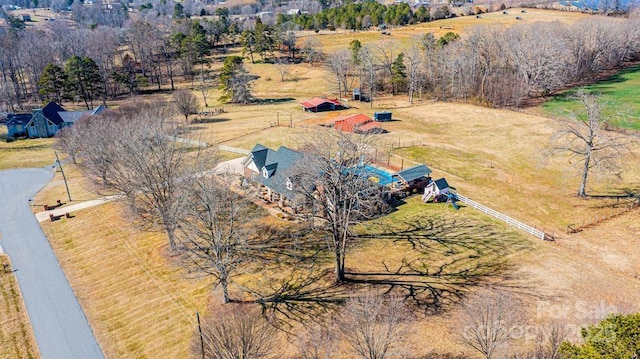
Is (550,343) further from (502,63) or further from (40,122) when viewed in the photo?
(40,122)

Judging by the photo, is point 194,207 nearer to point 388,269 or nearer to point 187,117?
point 388,269

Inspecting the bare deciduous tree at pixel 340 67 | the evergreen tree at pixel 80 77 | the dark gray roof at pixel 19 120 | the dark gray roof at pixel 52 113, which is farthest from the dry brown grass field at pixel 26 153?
the bare deciduous tree at pixel 340 67

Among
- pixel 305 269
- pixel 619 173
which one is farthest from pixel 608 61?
pixel 305 269

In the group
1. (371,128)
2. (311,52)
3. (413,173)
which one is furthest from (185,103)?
(413,173)

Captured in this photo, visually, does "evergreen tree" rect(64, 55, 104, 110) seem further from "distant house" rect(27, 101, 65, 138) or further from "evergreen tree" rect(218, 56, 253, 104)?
"evergreen tree" rect(218, 56, 253, 104)

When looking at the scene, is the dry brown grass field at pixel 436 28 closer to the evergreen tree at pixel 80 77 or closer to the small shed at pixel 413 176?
the evergreen tree at pixel 80 77

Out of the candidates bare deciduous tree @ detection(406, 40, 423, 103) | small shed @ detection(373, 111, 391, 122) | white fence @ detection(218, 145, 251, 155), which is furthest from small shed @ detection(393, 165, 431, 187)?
bare deciduous tree @ detection(406, 40, 423, 103)
